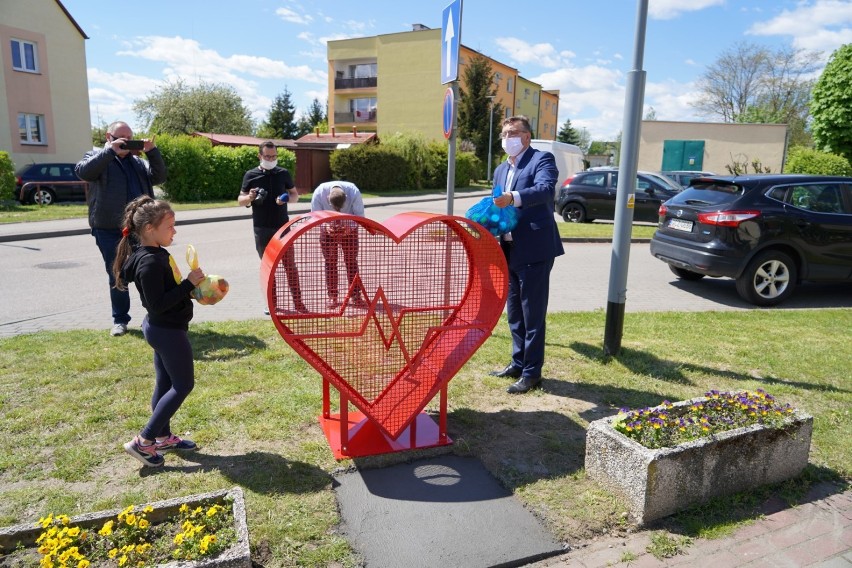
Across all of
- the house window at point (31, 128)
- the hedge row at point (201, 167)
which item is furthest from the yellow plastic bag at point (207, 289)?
the house window at point (31, 128)

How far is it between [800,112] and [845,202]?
45080 millimetres

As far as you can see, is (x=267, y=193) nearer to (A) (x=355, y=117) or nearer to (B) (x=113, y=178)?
(B) (x=113, y=178)

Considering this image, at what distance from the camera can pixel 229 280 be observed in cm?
904

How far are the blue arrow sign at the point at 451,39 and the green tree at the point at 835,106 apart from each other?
23.9 meters

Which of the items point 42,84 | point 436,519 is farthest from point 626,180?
point 42,84

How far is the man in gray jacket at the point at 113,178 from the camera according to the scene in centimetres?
565

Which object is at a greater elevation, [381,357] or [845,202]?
[845,202]

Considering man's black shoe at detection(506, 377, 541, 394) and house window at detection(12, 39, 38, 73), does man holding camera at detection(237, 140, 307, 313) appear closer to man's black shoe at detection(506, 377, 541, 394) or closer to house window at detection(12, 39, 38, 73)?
man's black shoe at detection(506, 377, 541, 394)

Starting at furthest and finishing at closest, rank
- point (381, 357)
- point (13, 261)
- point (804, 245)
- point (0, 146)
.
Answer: point (0, 146), point (13, 261), point (804, 245), point (381, 357)

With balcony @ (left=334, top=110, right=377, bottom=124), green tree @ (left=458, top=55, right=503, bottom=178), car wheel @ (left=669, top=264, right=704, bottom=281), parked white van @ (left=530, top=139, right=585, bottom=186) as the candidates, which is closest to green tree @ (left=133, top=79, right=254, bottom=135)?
balcony @ (left=334, top=110, right=377, bottom=124)

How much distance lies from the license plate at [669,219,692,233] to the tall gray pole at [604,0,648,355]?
3.74m

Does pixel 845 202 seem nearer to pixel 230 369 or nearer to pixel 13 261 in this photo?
pixel 230 369

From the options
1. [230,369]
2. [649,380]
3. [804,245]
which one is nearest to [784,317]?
[804,245]

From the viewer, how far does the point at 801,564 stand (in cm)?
286
